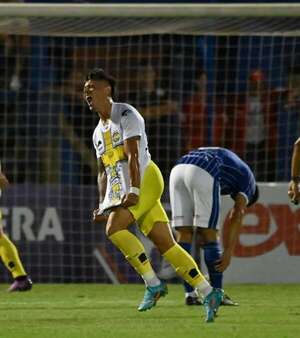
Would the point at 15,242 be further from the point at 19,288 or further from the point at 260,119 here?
the point at 260,119

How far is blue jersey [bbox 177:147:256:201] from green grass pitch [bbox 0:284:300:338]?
996 millimetres

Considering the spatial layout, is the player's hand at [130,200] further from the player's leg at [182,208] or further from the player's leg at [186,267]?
the player's leg at [182,208]

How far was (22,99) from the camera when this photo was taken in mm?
15891

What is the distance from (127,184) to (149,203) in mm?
218

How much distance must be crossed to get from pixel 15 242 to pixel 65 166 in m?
1.21

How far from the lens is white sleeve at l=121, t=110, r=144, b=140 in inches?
400

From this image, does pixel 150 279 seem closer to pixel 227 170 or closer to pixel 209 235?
pixel 209 235

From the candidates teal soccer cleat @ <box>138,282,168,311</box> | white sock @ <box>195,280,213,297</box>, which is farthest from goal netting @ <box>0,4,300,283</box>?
white sock @ <box>195,280,213,297</box>

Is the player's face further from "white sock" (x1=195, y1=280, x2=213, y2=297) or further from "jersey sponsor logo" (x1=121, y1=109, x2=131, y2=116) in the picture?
"white sock" (x1=195, y1=280, x2=213, y2=297)

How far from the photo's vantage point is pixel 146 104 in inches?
625

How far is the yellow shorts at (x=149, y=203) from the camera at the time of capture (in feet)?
33.8

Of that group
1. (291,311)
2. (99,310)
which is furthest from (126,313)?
(291,311)

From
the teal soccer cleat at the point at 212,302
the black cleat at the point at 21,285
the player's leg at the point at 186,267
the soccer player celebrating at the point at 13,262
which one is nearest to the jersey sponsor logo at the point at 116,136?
the player's leg at the point at 186,267

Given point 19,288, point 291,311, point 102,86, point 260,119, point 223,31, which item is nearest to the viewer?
point 102,86
